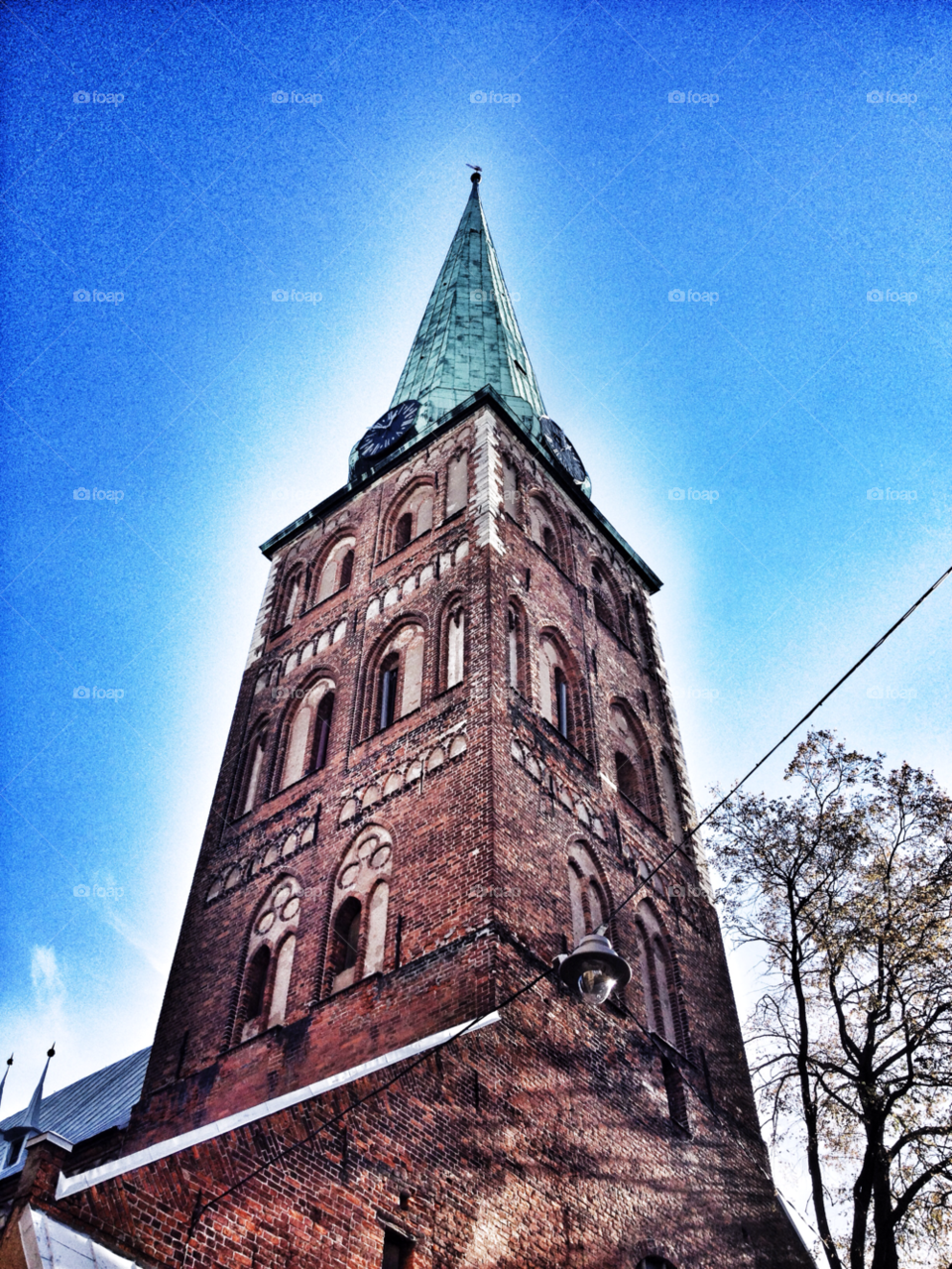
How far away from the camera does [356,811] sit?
17078 millimetres

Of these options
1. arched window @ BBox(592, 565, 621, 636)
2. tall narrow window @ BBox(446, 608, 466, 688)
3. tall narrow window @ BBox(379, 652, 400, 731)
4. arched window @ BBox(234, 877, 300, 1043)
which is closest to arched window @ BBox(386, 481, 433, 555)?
tall narrow window @ BBox(379, 652, 400, 731)

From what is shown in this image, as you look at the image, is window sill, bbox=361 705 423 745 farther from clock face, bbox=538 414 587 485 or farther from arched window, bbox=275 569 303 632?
clock face, bbox=538 414 587 485

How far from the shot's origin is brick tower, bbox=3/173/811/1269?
33.2ft

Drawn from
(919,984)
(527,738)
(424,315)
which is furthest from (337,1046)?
(424,315)

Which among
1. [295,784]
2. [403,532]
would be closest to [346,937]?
[295,784]

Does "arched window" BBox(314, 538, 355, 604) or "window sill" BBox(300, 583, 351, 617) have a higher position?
"arched window" BBox(314, 538, 355, 604)

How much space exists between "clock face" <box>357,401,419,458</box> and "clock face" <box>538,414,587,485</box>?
2.89 metres

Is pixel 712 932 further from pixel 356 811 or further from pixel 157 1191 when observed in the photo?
pixel 157 1191

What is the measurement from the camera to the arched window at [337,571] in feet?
76.4

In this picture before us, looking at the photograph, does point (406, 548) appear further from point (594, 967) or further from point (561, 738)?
point (594, 967)

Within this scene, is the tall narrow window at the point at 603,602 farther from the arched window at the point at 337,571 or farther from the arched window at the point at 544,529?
the arched window at the point at 337,571

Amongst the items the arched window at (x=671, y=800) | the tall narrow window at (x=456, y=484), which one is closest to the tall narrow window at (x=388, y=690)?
the tall narrow window at (x=456, y=484)

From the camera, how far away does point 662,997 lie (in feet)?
56.3

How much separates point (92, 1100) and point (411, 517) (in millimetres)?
13422
